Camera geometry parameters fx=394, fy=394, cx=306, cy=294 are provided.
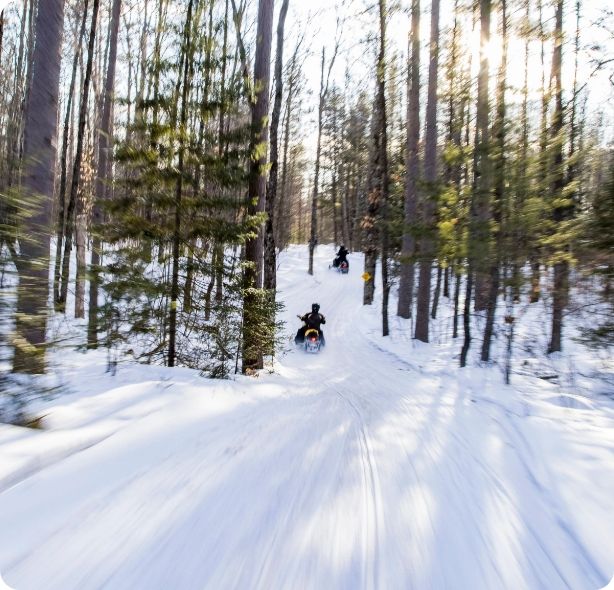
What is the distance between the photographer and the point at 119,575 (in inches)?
70.1

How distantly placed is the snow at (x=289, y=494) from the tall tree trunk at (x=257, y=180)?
2.54 meters

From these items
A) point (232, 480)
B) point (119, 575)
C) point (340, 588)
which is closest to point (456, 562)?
point (340, 588)

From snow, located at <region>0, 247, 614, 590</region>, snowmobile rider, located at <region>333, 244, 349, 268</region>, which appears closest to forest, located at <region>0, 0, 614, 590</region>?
snow, located at <region>0, 247, 614, 590</region>

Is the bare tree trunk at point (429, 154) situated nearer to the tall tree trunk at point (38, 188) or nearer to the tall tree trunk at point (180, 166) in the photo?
the tall tree trunk at point (180, 166)

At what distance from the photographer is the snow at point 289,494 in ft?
6.39

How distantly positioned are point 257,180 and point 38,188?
13.0ft

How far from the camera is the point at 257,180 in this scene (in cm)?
802

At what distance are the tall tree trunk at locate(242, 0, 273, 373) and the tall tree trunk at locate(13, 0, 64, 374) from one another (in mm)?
3121

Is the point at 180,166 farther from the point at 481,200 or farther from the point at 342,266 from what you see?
the point at 342,266

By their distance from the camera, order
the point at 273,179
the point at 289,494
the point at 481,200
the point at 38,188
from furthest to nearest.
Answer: the point at 273,179 < the point at 481,200 < the point at 38,188 < the point at 289,494

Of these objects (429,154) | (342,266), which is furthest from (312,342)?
(342,266)

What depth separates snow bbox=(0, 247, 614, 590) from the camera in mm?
1947

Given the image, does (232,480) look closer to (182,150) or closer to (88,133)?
(182,150)

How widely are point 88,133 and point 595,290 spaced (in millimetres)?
28268
